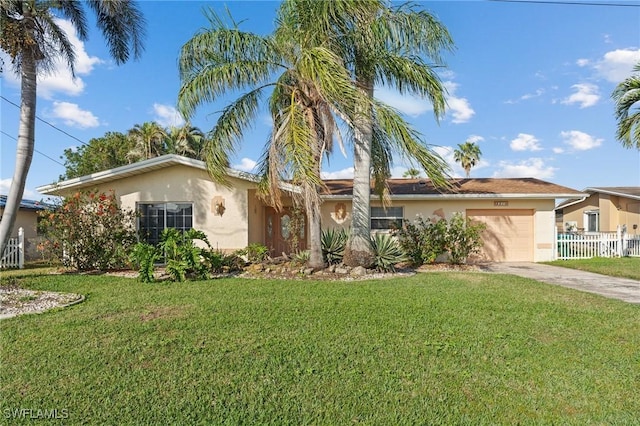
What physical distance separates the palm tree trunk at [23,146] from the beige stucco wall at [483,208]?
931 centimetres

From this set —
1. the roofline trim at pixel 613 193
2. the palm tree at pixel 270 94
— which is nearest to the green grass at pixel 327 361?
the palm tree at pixel 270 94

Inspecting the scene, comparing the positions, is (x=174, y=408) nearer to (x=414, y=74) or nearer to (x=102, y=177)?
(x=414, y=74)

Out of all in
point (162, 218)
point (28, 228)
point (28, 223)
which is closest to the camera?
point (162, 218)

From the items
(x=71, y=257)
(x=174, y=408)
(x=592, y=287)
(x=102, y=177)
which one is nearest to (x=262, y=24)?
(x=102, y=177)

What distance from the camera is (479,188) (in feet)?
50.2

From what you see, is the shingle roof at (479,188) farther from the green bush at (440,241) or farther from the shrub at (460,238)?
the green bush at (440,241)

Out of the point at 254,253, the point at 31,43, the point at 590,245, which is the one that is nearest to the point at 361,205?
the point at 254,253

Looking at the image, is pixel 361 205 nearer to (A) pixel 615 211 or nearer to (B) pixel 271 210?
(B) pixel 271 210

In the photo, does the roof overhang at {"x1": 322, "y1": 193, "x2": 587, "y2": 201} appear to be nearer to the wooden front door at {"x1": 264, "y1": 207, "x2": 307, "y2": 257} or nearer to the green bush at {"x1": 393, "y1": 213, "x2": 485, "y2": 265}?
the green bush at {"x1": 393, "y1": 213, "x2": 485, "y2": 265}

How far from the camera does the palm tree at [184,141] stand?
29.7 metres

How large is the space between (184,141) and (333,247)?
2291cm

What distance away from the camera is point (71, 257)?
11.2 metres

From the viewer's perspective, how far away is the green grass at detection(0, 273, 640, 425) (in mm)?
3129

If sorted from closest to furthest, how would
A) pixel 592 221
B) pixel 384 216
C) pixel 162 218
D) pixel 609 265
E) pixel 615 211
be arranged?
pixel 162 218, pixel 609 265, pixel 384 216, pixel 615 211, pixel 592 221
